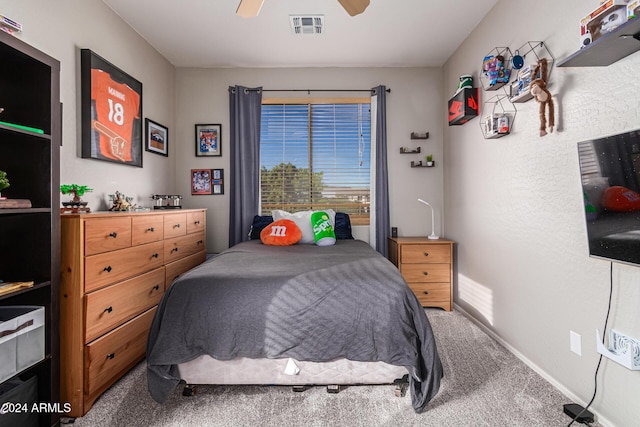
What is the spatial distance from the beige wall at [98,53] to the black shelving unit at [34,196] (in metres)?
0.60

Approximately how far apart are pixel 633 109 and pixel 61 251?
281 cm

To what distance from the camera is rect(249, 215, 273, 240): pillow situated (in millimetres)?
3467

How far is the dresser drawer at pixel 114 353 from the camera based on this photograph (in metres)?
1.73

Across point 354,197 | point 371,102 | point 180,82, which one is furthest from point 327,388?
point 180,82

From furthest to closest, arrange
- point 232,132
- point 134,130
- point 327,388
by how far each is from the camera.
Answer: point 232,132 < point 134,130 < point 327,388

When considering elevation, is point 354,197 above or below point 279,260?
above

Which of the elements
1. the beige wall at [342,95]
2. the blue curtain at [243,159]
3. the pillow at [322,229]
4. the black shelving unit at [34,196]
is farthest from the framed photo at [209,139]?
the black shelving unit at [34,196]

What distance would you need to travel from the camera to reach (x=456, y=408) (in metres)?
1.71

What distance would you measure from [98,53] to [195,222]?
1512 mm

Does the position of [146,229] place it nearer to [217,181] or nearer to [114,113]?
[114,113]

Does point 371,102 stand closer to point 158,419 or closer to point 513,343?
point 513,343

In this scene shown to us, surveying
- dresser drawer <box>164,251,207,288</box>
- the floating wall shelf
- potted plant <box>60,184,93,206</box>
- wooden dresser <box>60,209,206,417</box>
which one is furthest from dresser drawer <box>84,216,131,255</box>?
the floating wall shelf

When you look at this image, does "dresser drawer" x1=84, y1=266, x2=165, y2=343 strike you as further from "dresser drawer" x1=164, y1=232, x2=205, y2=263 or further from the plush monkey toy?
the plush monkey toy

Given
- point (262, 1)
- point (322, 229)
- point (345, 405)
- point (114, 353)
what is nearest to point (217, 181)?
point (322, 229)
